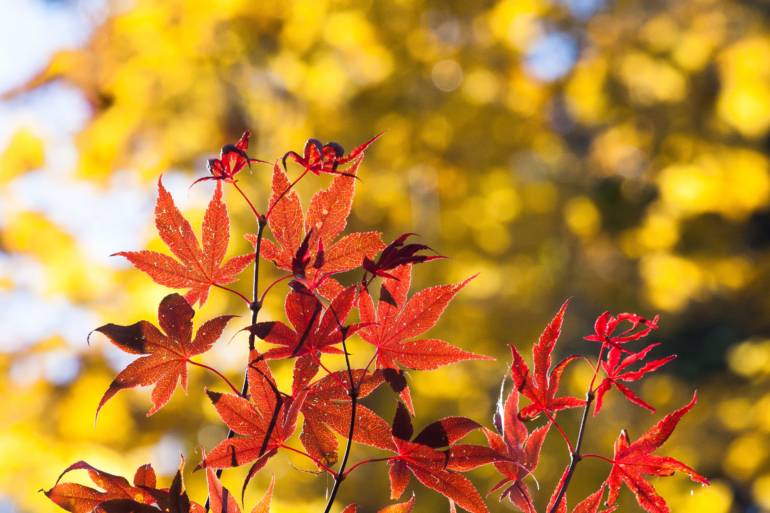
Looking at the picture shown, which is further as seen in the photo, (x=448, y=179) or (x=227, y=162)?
(x=448, y=179)

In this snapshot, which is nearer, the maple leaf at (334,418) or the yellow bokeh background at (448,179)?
the maple leaf at (334,418)

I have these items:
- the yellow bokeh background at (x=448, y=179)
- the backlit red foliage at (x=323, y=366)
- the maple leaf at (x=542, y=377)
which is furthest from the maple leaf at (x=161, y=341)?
the yellow bokeh background at (x=448, y=179)

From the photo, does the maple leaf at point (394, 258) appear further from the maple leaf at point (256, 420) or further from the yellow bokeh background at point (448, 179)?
the yellow bokeh background at point (448, 179)

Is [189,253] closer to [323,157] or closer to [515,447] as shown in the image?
[323,157]

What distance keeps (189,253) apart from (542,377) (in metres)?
0.19

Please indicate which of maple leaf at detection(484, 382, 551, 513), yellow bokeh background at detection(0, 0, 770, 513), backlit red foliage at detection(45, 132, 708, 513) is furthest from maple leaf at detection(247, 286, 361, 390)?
yellow bokeh background at detection(0, 0, 770, 513)

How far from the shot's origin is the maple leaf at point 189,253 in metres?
0.39

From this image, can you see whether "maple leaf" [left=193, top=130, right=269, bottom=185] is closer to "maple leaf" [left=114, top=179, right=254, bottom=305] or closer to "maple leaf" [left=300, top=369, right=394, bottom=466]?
"maple leaf" [left=114, top=179, right=254, bottom=305]

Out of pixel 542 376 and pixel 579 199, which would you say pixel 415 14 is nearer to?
pixel 579 199

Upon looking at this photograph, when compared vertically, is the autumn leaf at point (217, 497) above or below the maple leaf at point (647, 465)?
above

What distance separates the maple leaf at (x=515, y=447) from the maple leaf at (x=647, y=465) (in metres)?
0.04

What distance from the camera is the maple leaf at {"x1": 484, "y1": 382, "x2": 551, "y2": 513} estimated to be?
16.0 inches

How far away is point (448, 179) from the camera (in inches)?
144

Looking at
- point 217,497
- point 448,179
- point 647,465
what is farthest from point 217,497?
point 448,179
